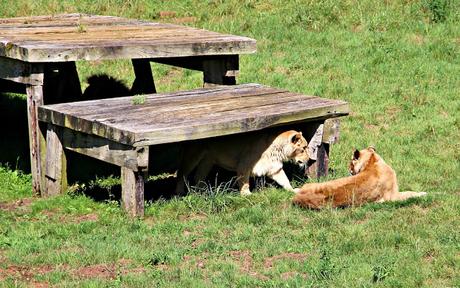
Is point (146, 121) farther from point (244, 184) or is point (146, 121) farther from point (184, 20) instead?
point (184, 20)

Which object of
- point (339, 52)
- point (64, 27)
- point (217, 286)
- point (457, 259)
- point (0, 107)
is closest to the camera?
point (217, 286)

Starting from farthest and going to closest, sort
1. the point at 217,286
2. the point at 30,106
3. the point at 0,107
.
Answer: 1. the point at 0,107
2. the point at 30,106
3. the point at 217,286

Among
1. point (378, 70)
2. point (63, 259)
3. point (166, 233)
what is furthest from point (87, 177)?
point (378, 70)

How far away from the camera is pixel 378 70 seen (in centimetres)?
1390

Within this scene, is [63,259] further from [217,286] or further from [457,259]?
[457,259]

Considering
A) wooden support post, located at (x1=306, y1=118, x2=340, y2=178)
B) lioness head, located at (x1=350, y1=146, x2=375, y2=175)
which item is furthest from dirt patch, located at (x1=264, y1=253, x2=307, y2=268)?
wooden support post, located at (x1=306, y1=118, x2=340, y2=178)

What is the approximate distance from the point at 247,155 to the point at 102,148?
1555 millimetres

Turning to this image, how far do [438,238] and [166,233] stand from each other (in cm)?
222

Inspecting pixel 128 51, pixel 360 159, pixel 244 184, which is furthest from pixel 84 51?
pixel 360 159

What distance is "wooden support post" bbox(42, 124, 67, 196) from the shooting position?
9148 millimetres

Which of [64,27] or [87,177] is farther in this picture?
[64,27]

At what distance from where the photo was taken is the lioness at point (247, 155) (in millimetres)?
9359

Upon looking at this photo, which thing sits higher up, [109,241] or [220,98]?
[220,98]

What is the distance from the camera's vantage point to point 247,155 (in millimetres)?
9383
